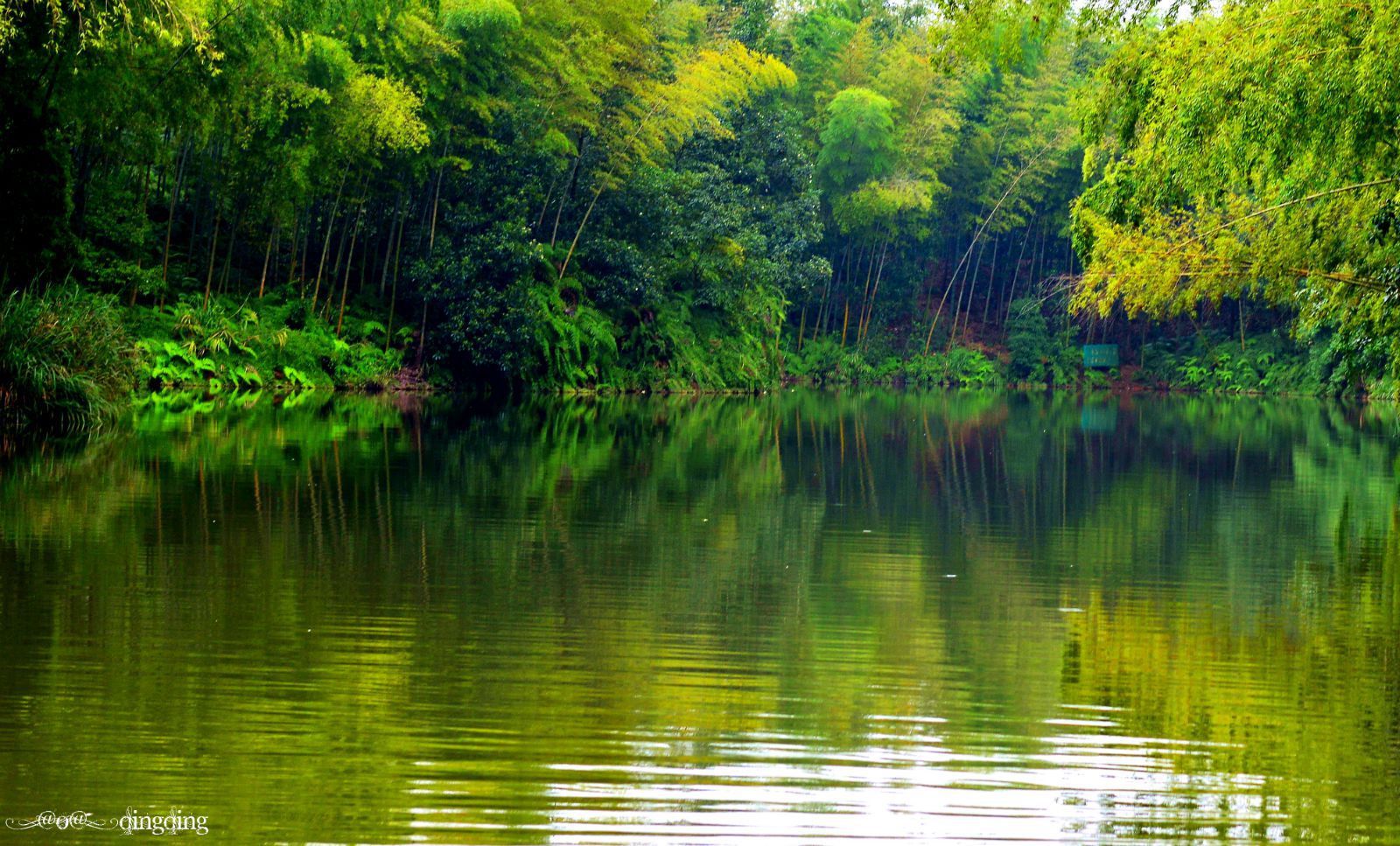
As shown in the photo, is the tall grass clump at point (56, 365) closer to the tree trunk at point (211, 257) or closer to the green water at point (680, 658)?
the green water at point (680, 658)

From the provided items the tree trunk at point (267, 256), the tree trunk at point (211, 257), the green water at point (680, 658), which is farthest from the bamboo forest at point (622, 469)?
the tree trunk at point (267, 256)

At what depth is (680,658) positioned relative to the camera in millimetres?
6352

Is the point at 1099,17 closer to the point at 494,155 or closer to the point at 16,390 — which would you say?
the point at 16,390

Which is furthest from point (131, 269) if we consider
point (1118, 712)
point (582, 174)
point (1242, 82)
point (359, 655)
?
point (1118, 712)

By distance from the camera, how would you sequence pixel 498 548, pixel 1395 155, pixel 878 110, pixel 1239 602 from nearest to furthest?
pixel 1239 602 → pixel 498 548 → pixel 1395 155 → pixel 878 110

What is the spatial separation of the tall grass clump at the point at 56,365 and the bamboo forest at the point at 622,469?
2.3 inches

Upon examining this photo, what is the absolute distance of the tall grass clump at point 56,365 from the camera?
16.8m

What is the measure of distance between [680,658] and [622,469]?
28.7ft

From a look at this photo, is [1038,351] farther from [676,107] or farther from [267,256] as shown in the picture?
[267,256]

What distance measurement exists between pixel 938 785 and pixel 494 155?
27.5 m

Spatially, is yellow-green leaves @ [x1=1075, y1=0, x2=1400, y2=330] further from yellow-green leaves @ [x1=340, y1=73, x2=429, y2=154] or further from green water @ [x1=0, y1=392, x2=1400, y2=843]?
yellow-green leaves @ [x1=340, y1=73, x2=429, y2=154]

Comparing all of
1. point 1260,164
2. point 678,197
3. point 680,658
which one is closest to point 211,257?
point 678,197

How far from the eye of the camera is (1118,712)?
224 inches

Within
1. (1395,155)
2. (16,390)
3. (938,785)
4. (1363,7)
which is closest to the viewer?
(938,785)
